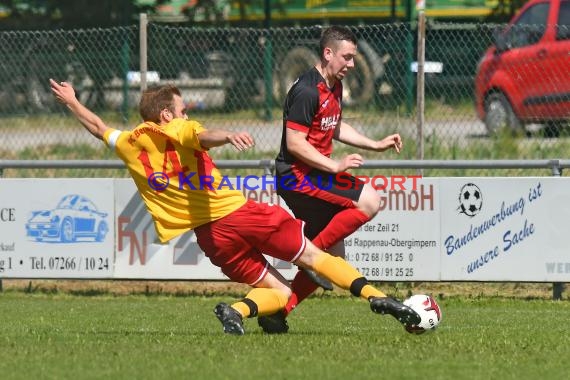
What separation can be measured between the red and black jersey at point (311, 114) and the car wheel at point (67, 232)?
3418 millimetres

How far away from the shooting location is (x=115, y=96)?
14289 mm

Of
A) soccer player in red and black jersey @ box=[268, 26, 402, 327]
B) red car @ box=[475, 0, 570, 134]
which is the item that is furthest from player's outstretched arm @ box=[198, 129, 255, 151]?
red car @ box=[475, 0, 570, 134]

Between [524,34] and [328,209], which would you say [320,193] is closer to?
[328,209]

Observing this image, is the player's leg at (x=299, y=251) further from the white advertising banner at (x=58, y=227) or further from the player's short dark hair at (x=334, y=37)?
the white advertising banner at (x=58, y=227)

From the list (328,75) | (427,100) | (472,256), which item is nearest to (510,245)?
(472,256)

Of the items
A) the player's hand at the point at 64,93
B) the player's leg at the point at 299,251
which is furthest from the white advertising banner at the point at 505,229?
the player's hand at the point at 64,93

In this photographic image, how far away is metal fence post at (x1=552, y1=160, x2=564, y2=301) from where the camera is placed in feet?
36.2

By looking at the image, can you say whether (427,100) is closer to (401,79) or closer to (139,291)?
(401,79)

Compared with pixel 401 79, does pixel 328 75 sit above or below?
above

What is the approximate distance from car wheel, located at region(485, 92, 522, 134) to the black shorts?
4927 millimetres

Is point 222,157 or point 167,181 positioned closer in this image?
point 167,181

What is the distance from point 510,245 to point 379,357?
410 centimetres

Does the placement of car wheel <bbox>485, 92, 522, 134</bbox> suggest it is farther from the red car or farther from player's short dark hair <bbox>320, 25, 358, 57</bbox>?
player's short dark hair <bbox>320, 25, 358, 57</bbox>

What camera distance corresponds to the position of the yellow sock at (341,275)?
8.05 meters
